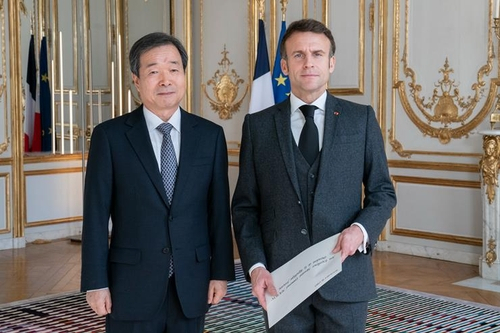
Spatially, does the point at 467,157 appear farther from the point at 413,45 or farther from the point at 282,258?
the point at 282,258

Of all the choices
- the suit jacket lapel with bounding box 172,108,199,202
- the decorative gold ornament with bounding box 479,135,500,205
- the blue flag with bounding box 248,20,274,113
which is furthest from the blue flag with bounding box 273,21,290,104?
the suit jacket lapel with bounding box 172,108,199,202

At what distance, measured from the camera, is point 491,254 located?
5.53m

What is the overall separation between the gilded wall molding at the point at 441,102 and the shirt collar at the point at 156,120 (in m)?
4.19

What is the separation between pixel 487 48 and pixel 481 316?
2308mm

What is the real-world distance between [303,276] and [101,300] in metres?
0.56

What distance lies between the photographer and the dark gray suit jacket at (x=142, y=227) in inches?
82.7

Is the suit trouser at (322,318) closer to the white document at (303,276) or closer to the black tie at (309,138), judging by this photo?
the white document at (303,276)

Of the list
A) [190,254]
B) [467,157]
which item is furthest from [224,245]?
[467,157]

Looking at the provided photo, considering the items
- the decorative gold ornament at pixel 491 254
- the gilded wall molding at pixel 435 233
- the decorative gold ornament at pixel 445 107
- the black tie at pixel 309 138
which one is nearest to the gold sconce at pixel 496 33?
the decorative gold ornament at pixel 445 107

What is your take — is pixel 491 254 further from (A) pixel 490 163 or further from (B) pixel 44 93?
(B) pixel 44 93

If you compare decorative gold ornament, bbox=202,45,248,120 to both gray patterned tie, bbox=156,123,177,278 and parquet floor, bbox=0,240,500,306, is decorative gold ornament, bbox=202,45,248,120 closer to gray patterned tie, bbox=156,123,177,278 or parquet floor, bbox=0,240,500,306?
parquet floor, bbox=0,240,500,306

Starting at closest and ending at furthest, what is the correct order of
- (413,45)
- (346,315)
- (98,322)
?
(346,315) → (98,322) → (413,45)

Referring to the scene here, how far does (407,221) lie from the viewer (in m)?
6.50

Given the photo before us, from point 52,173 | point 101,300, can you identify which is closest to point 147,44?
point 101,300
